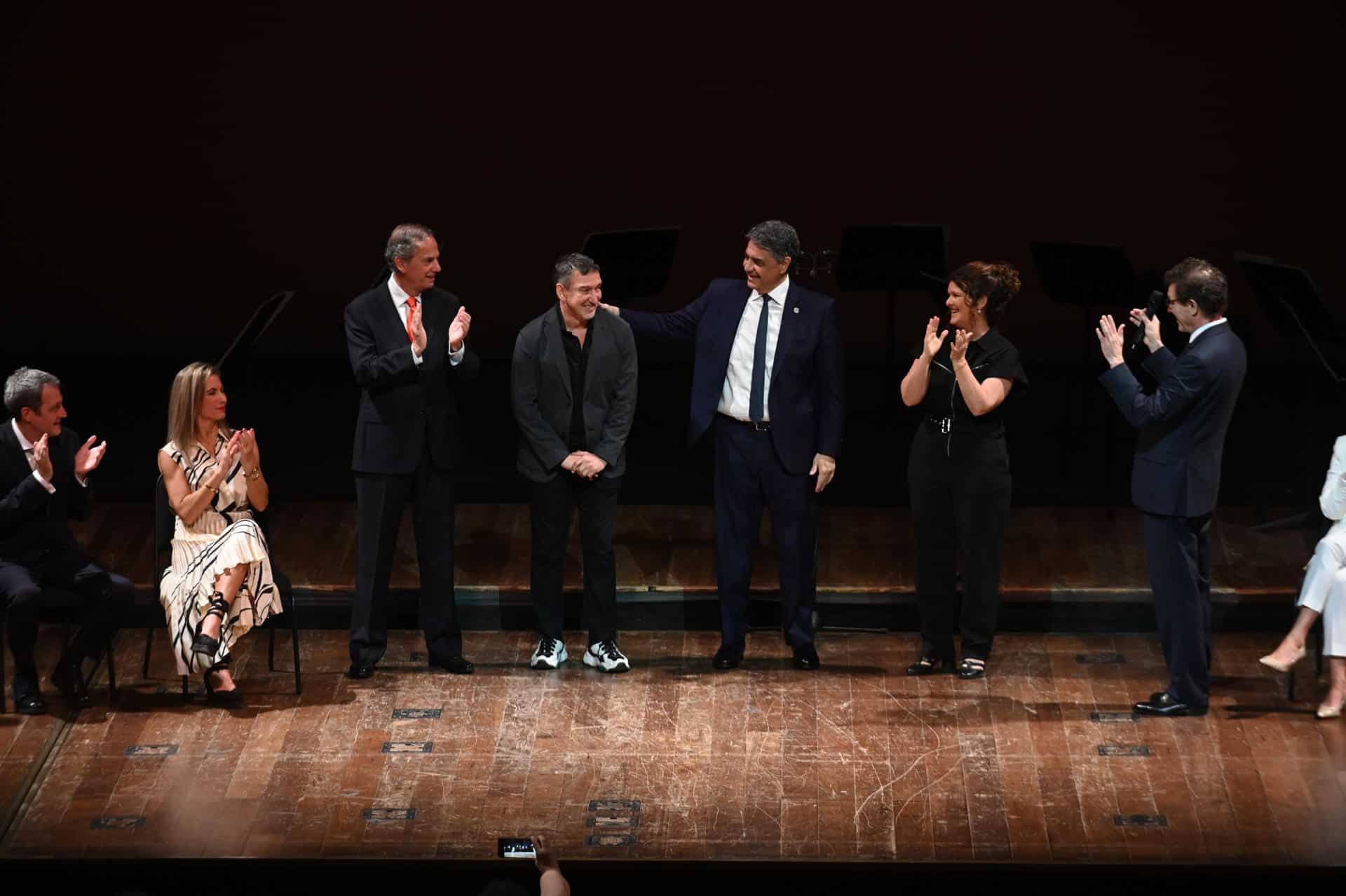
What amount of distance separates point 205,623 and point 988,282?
276 centimetres

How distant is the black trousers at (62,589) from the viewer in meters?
5.91

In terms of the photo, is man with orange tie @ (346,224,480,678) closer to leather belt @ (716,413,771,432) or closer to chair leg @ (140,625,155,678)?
chair leg @ (140,625,155,678)

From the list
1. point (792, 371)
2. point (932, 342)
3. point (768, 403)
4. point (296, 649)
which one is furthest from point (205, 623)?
point (932, 342)

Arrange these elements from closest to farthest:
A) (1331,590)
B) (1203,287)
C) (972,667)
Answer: (1203,287)
(1331,590)
(972,667)

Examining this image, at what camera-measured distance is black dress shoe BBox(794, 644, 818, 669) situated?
20.8 feet

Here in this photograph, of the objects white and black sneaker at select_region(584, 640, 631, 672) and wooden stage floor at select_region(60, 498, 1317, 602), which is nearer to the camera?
white and black sneaker at select_region(584, 640, 631, 672)

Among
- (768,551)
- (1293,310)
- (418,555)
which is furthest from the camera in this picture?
(768,551)

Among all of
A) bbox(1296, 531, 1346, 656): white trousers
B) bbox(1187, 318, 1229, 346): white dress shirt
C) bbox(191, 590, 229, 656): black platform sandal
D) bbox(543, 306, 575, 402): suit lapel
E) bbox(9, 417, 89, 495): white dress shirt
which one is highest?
bbox(1187, 318, 1229, 346): white dress shirt

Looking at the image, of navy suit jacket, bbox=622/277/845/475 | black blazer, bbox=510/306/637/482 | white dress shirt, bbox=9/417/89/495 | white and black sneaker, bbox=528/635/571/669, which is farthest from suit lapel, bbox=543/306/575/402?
white dress shirt, bbox=9/417/89/495

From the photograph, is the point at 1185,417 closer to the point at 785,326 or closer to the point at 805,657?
the point at 785,326

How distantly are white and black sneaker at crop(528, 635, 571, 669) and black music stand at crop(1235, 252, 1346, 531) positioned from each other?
2683 mm

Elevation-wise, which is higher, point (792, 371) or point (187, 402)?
point (792, 371)

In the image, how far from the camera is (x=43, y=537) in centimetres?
605

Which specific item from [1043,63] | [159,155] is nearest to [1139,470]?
[1043,63]
